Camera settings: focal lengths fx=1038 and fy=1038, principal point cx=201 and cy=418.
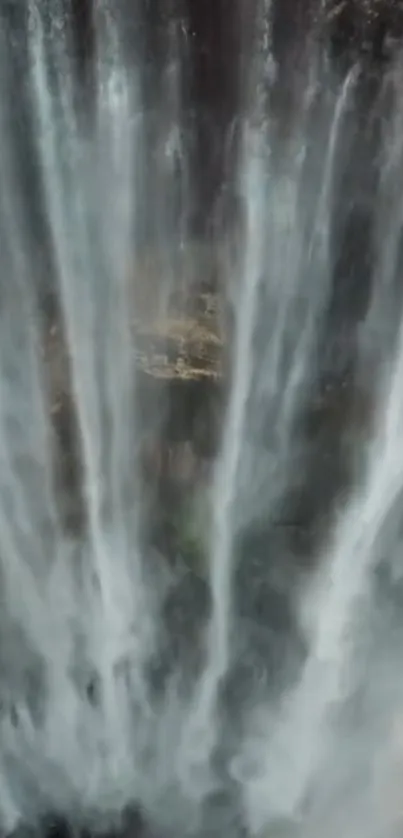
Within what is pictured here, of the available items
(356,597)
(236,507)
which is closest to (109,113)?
(236,507)

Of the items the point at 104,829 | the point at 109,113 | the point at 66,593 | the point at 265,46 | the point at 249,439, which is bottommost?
the point at 104,829

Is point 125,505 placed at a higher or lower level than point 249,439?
lower

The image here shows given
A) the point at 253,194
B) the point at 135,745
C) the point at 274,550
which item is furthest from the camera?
the point at 274,550

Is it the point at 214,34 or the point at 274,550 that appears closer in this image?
the point at 214,34

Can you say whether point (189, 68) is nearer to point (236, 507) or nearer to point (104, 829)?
point (236, 507)

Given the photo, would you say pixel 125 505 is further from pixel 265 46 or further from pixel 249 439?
pixel 265 46

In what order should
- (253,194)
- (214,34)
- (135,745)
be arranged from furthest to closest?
(135,745) → (253,194) → (214,34)
